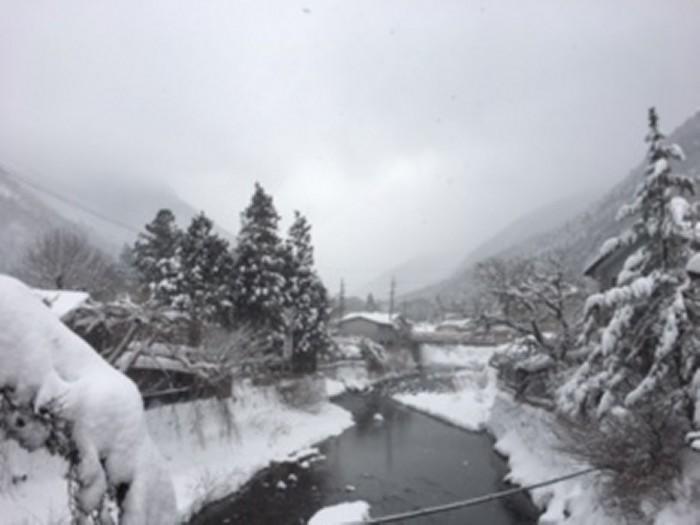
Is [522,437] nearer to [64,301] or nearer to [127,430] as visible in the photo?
[64,301]

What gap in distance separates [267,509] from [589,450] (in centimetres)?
878

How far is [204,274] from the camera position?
80.7 feet

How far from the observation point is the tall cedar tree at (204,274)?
76.2 ft

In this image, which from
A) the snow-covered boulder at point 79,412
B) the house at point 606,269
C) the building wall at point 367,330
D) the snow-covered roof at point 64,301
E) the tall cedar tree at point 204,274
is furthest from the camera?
the building wall at point 367,330

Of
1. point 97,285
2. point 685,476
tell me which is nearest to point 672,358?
point 685,476

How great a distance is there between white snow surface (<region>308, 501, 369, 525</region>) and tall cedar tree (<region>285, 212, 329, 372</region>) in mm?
14172

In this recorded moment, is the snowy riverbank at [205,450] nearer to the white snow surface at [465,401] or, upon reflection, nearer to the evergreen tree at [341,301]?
the white snow surface at [465,401]

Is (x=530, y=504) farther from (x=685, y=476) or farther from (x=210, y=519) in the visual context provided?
(x=210, y=519)

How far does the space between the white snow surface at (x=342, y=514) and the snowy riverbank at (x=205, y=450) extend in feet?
10.6

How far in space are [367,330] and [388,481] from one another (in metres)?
43.9

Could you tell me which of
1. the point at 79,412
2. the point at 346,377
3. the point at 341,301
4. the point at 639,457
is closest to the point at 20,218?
the point at 341,301

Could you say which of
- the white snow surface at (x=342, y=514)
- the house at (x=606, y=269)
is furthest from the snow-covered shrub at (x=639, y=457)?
the house at (x=606, y=269)

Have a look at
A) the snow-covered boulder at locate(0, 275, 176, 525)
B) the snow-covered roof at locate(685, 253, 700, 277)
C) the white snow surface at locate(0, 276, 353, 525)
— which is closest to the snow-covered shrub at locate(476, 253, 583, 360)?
the white snow surface at locate(0, 276, 353, 525)

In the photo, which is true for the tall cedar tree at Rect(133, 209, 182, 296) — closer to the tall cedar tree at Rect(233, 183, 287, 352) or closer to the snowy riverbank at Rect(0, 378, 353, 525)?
the tall cedar tree at Rect(233, 183, 287, 352)
